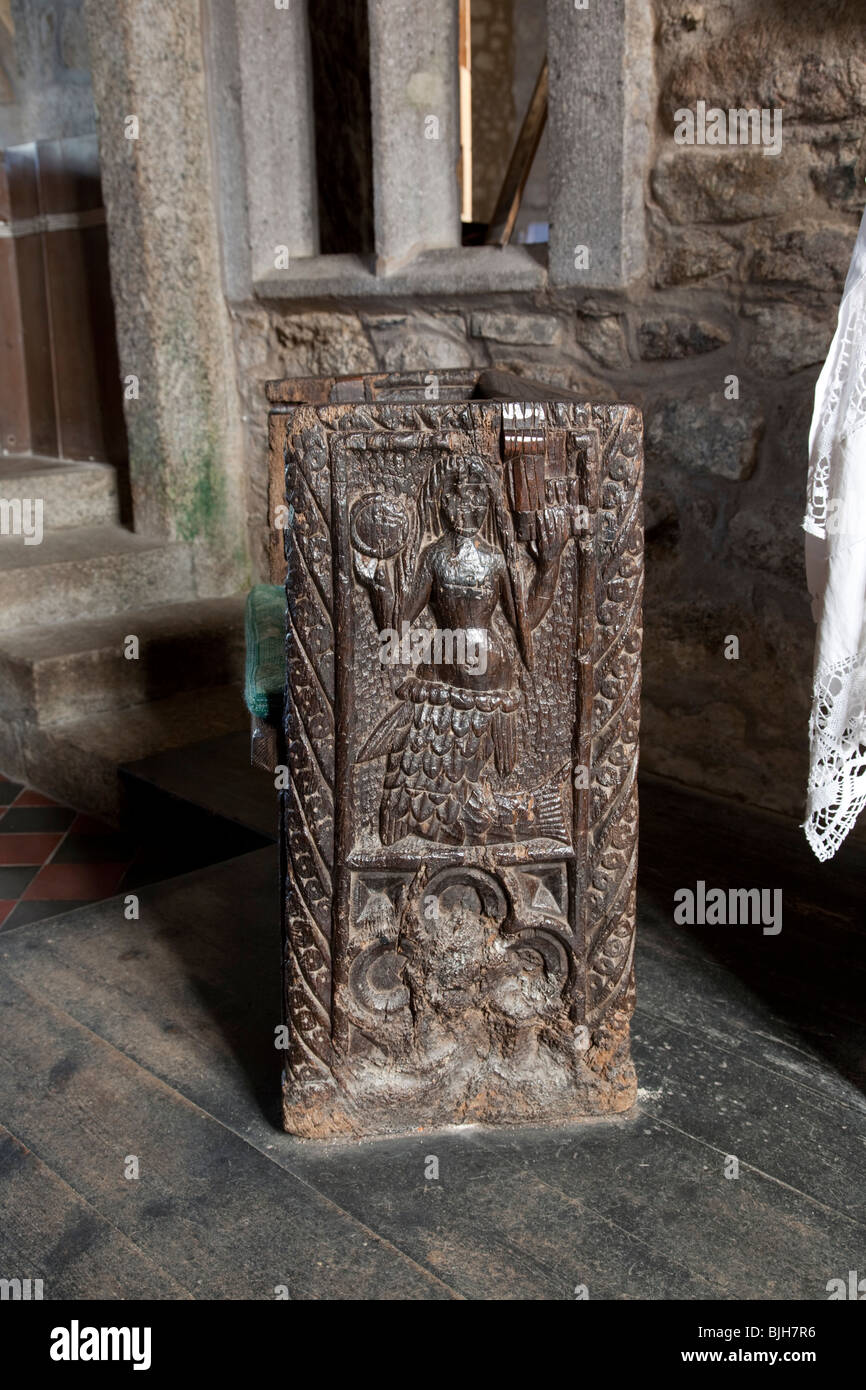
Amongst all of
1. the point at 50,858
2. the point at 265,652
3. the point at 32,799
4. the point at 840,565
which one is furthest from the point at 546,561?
the point at 32,799

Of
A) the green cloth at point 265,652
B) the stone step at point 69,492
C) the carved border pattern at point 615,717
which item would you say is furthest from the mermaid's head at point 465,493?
the stone step at point 69,492

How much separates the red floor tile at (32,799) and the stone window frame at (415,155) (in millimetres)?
1573

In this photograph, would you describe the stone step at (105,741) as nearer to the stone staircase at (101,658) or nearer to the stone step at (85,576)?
the stone staircase at (101,658)

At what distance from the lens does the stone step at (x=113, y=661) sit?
3373mm

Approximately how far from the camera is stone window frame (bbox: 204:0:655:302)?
105 inches

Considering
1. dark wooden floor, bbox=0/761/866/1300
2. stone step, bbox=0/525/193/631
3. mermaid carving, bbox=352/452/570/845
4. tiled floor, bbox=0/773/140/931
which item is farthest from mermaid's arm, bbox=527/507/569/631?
stone step, bbox=0/525/193/631

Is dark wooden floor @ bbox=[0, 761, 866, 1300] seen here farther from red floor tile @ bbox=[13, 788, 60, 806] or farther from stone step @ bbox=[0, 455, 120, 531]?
stone step @ bbox=[0, 455, 120, 531]

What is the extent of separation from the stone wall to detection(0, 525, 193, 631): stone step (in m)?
1.33

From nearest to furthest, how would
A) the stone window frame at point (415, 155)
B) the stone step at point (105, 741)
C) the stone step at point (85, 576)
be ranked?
the stone window frame at point (415, 155), the stone step at point (105, 741), the stone step at point (85, 576)

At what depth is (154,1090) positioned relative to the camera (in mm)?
1843

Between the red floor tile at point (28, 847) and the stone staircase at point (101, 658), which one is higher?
the stone staircase at point (101, 658)

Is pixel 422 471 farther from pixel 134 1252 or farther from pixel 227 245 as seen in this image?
pixel 227 245

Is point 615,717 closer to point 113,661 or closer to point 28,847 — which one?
point 28,847
